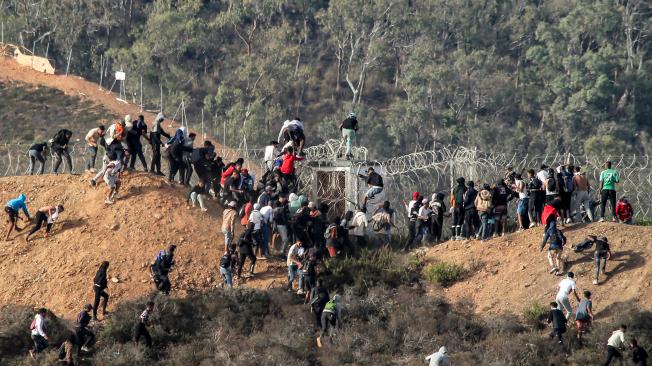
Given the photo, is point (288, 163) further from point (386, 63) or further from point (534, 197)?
point (386, 63)

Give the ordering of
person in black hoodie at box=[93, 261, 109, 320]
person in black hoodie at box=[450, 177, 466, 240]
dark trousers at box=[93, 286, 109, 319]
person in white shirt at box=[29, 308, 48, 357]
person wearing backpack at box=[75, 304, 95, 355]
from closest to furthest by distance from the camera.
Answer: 1. person wearing backpack at box=[75, 304, 95, 355]
2. person in white shirt at box=[29, 308, 48, 357]
3. person in black hoodie at box=[93, 261, 109, 320]
4. dark trousers at box=[93, 286, 109, 319]
5. person in black hoodie at box=[450, 177, 466, 240]

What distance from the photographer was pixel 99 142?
1222 inches

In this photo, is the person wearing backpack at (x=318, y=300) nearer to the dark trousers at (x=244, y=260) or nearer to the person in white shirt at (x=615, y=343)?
the dark trousers at (x=244, y=260)

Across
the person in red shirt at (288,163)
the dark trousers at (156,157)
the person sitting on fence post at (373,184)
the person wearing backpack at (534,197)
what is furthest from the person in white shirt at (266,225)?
the person wearing backpack at (534,197)

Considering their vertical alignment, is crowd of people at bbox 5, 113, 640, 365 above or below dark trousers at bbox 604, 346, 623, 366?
above

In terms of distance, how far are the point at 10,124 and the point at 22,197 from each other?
3396 cm

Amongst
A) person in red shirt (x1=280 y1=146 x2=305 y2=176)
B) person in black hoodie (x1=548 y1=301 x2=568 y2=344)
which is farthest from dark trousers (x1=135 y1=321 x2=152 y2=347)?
person in black hoodie (x1=548 y1=301 x2=568 y2=344)

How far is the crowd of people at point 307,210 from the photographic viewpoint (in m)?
28.1

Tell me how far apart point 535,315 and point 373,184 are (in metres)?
5.13

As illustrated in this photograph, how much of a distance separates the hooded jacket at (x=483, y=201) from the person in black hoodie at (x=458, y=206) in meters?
0.34

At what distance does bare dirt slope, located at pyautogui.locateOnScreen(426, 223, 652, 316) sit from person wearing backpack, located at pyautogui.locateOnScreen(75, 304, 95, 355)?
24.2ft

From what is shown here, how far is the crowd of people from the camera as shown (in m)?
28.1

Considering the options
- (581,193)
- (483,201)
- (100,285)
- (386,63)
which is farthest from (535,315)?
(386,63)

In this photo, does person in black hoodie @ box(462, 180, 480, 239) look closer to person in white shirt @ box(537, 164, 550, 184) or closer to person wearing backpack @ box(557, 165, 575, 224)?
person in white shirt @ box(537, 164, 550, 184)
